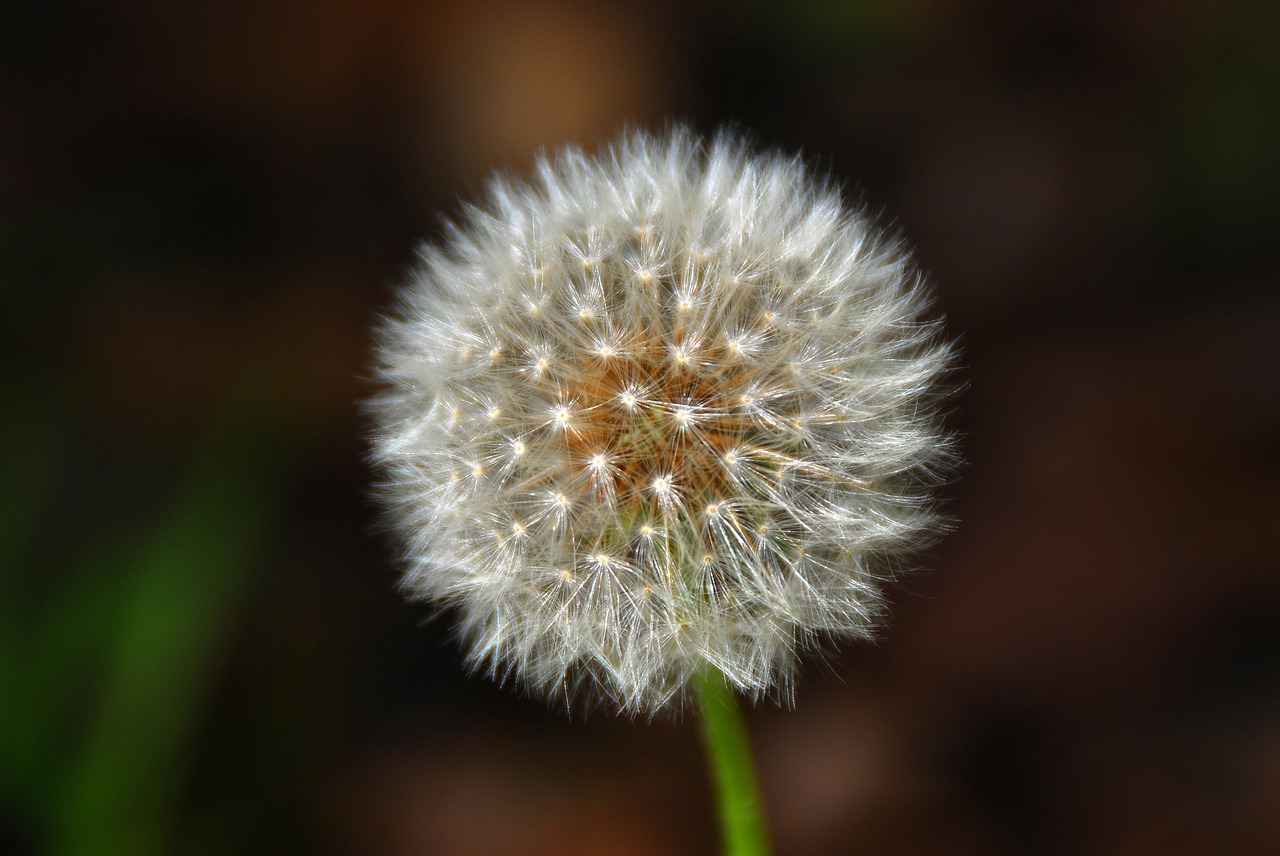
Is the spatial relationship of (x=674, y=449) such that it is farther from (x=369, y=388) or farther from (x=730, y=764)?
(x=369, y=388)

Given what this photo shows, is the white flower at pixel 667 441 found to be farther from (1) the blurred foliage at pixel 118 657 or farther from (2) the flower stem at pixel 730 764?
(1) the blurred foliage at pixel 118 657

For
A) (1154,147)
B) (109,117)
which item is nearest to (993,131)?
(1154,147)

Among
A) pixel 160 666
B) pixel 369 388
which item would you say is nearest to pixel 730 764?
pixel 160 666

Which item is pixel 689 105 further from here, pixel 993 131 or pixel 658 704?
pixel 658 704

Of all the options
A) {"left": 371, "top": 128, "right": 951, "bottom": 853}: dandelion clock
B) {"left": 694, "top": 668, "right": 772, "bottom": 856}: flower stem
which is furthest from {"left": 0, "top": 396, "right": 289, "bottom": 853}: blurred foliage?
{"left": 694, "top": 668, "right": 772, "bottom": 856}: flower stem

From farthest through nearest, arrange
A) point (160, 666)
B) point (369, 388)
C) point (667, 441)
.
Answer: point (369, 388) → point (160, 666) → point (667, 441)

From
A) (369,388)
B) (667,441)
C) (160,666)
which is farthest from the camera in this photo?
(369,388)

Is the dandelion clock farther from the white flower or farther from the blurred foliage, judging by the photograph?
the blurred foliage
